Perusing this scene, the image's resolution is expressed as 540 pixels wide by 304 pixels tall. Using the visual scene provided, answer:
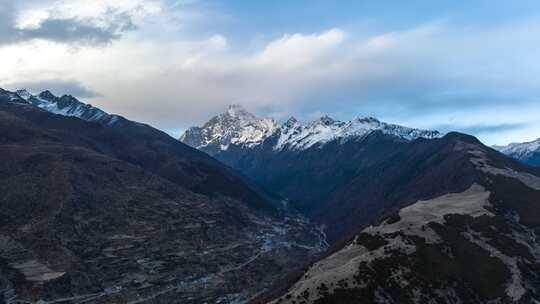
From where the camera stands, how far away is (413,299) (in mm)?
154375

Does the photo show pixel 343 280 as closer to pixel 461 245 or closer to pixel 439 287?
pixel 439 287

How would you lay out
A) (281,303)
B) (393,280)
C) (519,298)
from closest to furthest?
(281,303)
(393,280)
(519,298)

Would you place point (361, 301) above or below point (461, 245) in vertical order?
below

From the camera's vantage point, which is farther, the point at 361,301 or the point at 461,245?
the point at 461,245

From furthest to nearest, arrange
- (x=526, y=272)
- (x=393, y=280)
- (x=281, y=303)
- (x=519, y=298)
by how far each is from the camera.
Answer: (x=526, y=272)
(x=519, y=298)
(x=393, y=280)
(x=281, y=303)

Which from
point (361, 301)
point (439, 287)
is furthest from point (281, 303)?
point (439, 287)

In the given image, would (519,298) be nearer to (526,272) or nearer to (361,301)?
(526,272)

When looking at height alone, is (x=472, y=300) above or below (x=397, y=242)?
below

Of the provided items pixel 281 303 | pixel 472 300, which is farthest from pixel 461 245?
pixel 281 303

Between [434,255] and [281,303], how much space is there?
195 feet

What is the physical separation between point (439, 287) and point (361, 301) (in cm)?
3107

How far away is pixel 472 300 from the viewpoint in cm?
16662

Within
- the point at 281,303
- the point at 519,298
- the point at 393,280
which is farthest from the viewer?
the point at 519,298

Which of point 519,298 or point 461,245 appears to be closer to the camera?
point 519,298
